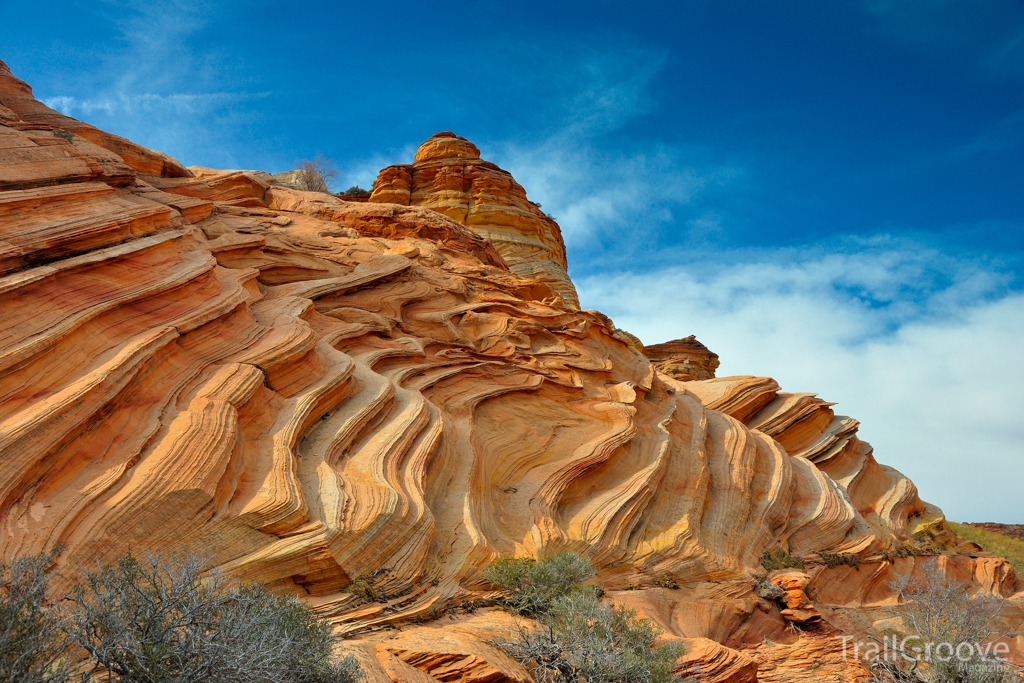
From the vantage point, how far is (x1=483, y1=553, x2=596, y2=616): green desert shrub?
36.1 ft

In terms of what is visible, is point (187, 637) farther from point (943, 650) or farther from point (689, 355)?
point (689, 355)

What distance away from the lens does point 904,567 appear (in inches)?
773

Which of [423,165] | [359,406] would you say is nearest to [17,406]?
[359,406]

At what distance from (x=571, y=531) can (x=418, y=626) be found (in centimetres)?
496

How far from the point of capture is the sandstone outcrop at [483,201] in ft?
116

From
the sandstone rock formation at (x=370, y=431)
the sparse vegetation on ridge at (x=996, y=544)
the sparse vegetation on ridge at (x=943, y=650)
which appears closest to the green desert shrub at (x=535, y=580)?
the sandstone rock formation at (x=370, y=431)

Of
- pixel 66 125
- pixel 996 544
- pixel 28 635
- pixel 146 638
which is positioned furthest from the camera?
pixel 996 544

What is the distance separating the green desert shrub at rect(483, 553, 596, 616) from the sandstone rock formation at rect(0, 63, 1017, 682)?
1.26 ft

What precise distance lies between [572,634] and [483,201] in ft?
93.5

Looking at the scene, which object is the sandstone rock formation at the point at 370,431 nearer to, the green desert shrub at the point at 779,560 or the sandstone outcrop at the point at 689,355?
the green desert shrub at the point at 779,560

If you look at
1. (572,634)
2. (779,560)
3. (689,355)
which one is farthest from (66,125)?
(689,355)

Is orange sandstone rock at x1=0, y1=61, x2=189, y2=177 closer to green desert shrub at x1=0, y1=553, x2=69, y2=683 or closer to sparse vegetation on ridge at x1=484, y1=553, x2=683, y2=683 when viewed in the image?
sparse vegetation on ridge at x1=484, y1=553, x2=683, y2=683

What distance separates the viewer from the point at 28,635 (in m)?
5.73

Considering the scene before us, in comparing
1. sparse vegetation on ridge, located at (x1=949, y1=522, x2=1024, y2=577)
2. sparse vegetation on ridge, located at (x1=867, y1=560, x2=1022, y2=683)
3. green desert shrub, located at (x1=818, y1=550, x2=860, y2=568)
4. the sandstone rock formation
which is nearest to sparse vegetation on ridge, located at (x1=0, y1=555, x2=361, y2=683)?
the sandstone rock formation
